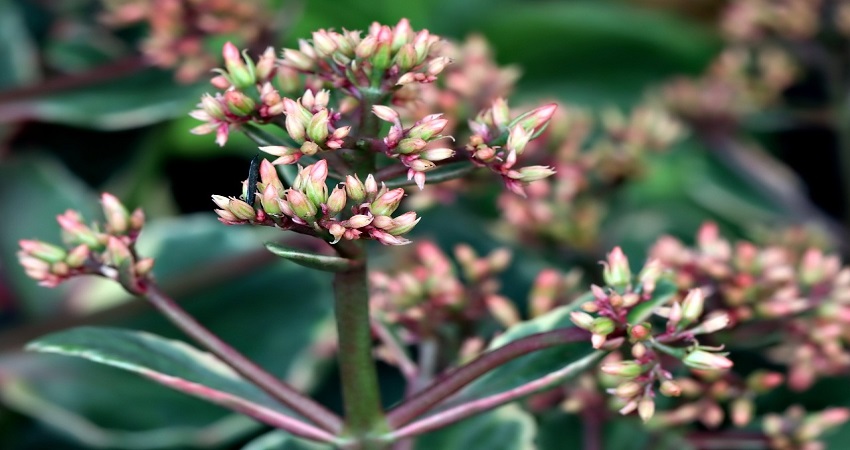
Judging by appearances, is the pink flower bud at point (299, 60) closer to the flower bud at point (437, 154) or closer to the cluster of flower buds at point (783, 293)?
the flower bud at point (437, 154)

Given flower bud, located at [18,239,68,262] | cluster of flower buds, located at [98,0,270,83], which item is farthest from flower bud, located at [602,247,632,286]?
cluster of flower buds, located at [98,0,270,83]

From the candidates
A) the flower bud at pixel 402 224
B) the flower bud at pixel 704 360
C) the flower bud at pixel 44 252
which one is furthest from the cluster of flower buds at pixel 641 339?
the flower bud at pixel 44 252

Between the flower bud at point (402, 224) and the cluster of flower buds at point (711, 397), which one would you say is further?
the cluster of flower buds at point (711, 397)

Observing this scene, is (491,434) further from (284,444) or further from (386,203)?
(386,203)

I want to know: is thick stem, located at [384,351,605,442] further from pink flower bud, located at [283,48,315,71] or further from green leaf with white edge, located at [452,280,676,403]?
pink flower bud, located at [283,48,315,71]

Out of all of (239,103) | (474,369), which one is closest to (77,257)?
(239,103)
